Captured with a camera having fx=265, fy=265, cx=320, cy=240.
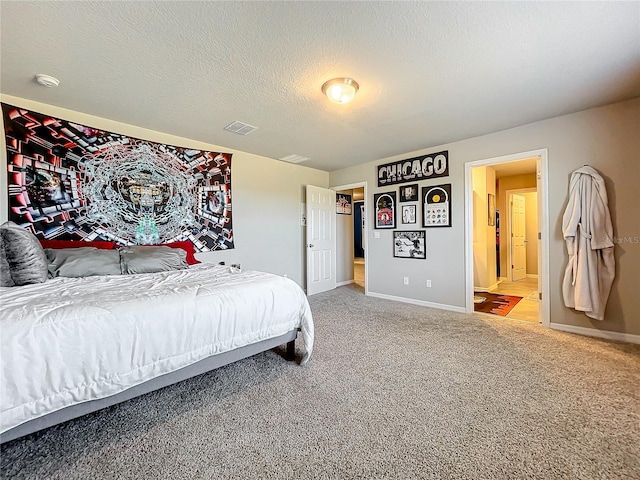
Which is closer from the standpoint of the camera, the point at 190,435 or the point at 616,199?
the point at 190,435

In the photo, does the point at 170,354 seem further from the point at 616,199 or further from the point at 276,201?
the point at 616,199

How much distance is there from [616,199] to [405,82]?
2488 millimetres

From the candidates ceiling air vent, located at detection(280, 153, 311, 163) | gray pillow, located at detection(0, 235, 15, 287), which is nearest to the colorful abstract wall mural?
gray pillow, located at detection(0, 235, 15, 287)

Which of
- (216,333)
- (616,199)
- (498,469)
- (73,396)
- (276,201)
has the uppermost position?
(276,201)

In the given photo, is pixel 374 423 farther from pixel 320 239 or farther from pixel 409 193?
pixel 320 239

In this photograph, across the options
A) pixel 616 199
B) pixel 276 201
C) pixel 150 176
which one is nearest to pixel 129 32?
pixel 150 176

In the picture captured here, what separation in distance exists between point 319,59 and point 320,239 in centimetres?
335

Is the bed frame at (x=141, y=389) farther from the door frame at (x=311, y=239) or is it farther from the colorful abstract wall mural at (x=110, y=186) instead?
the door frame at (x=311, y=239)

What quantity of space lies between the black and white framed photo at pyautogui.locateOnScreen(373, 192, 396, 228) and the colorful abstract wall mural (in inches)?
95.7

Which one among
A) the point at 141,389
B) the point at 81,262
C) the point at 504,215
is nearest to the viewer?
the point at 141,389

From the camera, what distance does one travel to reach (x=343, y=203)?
18.8 ft

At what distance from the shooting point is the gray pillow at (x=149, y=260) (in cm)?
249

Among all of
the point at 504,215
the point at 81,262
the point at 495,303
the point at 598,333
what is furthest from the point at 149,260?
the point at 504,215

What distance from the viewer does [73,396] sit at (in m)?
1.22
